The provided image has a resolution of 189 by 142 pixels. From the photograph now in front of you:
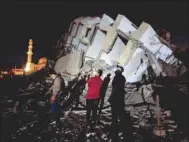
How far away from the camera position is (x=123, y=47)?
18.1 meters

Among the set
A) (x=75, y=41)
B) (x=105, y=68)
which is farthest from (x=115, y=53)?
(x=75, y=41)

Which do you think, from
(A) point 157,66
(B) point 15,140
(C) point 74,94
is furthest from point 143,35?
(B) point 15,140

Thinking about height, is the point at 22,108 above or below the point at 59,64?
below

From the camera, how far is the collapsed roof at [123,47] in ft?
55.2

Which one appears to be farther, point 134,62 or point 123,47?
point 123,47

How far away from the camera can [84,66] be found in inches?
719

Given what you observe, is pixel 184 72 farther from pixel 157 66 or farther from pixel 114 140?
pixel 114 140

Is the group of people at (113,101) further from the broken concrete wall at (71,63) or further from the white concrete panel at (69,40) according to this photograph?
the white concrete panel at (69,40)

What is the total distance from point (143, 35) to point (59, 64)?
6.70 meters

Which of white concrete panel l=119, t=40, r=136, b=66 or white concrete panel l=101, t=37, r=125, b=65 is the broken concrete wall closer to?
white concrete panel l=101, t=37, r=125, b=65

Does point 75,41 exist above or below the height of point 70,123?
above

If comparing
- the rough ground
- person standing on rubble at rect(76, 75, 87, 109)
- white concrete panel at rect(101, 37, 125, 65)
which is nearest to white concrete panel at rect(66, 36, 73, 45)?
white concrete panel at rect(101, 37, 125, 65)

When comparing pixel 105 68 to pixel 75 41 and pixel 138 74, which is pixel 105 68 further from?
pixel 75 41

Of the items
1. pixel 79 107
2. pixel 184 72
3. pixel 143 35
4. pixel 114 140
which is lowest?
pixel 114 140
